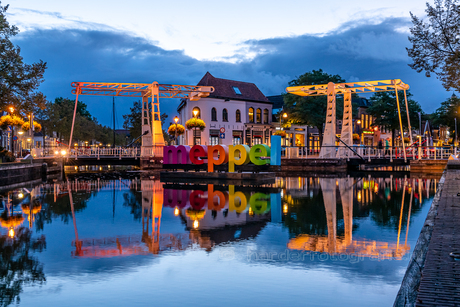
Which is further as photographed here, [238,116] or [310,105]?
[238,116]

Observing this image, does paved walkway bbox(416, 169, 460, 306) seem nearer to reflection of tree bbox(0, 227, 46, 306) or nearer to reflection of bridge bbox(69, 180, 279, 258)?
reflection of bridge bbox(69, 180, 279, 258)

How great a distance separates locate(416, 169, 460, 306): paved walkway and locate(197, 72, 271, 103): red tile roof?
1853 inches

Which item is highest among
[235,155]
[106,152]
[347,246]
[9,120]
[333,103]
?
[333,103]

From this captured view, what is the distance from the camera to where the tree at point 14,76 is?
28.1 meters

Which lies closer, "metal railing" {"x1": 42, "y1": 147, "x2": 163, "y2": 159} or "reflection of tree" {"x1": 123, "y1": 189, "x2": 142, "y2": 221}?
"reflection of tree" {"x1": 123, "y1": 189, "x2": 142, "y2": 221}

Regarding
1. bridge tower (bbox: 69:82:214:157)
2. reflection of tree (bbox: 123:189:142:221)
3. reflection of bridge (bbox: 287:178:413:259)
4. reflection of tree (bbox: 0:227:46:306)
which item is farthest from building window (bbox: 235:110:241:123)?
reflection of tree (bbox: 0:227:46:306)

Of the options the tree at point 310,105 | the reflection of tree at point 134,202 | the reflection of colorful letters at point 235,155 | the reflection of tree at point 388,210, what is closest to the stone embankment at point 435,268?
the reflection of tree at point 388,210

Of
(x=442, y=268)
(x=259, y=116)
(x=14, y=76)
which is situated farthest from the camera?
(x=259, y=116)

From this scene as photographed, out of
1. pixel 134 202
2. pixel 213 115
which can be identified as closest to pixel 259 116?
pixel 213 115

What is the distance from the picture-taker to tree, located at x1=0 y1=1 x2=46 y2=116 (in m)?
28.1

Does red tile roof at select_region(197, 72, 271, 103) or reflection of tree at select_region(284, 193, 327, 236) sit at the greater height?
red tile roof at select_region(197, 72, 271, 103)

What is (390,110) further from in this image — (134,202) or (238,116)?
(134,202)

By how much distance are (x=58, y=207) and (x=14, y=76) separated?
14.7 metres

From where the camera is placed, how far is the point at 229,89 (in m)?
59.0
